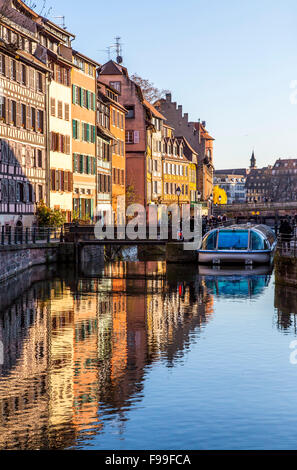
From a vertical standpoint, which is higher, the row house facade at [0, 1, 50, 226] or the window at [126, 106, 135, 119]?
the window at [126, 106, 135, 119]

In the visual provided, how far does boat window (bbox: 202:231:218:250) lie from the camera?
1741 inches

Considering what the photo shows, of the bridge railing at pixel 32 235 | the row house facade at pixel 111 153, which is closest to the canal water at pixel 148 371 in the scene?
the bridge railing at pixel 32 235

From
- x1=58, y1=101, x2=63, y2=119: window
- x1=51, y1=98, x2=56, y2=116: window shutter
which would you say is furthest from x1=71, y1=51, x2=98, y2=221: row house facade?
x1=51, y1=98, x2=56, y2=116: window shutter

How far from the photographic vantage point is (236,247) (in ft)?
146

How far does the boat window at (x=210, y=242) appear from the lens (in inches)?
1741

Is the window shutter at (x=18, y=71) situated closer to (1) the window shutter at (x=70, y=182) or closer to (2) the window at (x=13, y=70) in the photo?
(2) the window at (x=13, y=70)

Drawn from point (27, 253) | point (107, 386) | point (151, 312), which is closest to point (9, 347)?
point (107, 386)

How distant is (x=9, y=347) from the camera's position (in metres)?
19.3

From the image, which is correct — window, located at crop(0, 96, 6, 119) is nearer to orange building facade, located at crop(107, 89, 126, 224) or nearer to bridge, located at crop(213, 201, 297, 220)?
orange building facade, located at crop(107, 89, 126, 224)

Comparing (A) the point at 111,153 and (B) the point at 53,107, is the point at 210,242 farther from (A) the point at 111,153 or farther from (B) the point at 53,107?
(A) the point at 111,153

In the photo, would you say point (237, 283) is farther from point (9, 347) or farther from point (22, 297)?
point (9, 347)

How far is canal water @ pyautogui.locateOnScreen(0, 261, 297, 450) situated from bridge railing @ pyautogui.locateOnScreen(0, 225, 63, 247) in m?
8.34

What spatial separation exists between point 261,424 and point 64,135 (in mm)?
43610

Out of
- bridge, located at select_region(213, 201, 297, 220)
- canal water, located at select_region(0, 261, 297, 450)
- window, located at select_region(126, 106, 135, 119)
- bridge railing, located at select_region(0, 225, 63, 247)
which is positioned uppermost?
window, located at select_region(126, 106, 135, 119)
